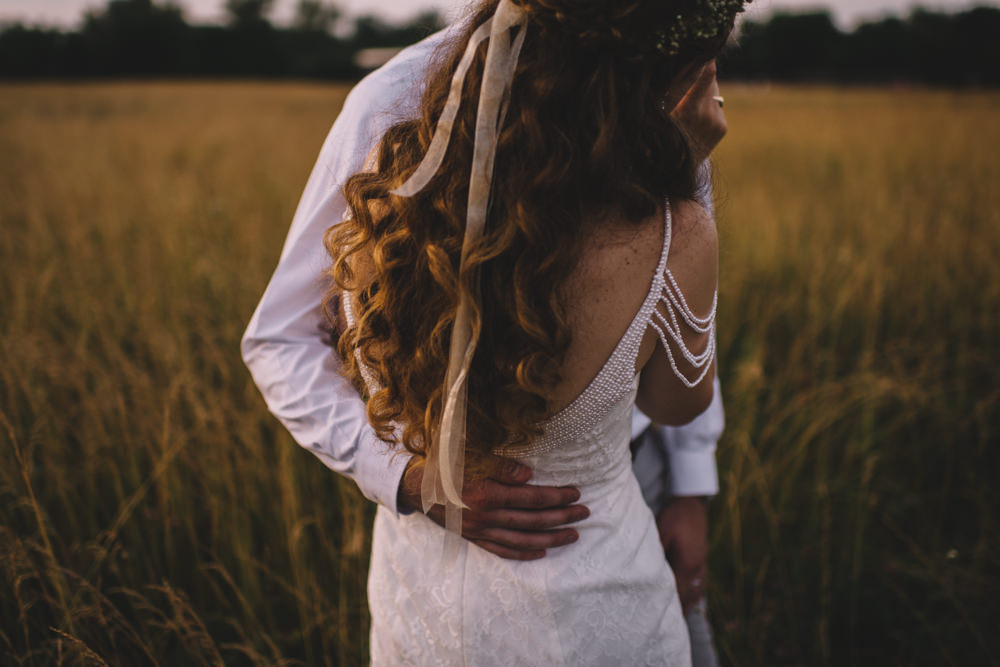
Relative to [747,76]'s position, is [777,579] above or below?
below

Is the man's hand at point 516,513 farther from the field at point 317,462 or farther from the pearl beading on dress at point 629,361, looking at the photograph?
the field at point 317,462

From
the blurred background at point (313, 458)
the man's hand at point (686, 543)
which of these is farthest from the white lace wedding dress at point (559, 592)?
the blurred background at point (313, 458)

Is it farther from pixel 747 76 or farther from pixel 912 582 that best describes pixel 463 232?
pixel 747 76

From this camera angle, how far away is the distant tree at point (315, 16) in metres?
61.2

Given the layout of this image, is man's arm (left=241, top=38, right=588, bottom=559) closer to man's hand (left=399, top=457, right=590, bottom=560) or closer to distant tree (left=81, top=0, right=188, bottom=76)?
man's hand (left=399, top=457, right=590, bottom=560)

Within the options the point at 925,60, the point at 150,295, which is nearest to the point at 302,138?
the point at 150,295

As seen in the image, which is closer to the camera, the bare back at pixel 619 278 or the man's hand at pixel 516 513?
the bare back at pixel 619 278

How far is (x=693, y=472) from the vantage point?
147 cm

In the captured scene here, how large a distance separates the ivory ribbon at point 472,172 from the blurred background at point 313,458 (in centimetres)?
25

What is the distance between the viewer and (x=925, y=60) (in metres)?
28.5

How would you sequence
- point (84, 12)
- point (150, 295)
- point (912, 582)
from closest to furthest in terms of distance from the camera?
point (912, 582) < point (150, 295) < point (84, 12)

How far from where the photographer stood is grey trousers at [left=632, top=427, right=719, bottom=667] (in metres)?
1.49

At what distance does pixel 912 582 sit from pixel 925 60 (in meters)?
35.8

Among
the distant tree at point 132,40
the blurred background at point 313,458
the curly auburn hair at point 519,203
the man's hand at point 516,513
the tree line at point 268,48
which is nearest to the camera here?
the curly auburn hair at point 519,203
